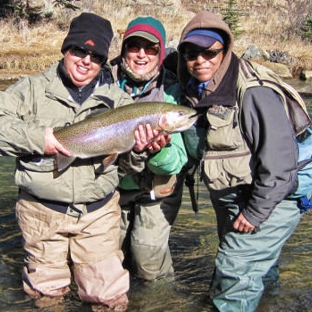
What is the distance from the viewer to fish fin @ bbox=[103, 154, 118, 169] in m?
3.92

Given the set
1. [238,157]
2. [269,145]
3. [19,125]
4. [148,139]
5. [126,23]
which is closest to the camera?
[269,145]

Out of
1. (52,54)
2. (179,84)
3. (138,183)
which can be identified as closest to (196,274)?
(138,183)

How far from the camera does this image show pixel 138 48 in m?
4.23

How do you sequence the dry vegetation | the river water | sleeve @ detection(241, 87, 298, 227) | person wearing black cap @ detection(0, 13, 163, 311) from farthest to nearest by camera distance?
the dry vegetation
the river water
person wearing black cap @ detection(0, 13, 163, 311)
sleeve @ detection(241, 87, 298, 227)

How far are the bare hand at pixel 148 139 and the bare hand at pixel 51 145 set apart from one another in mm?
524

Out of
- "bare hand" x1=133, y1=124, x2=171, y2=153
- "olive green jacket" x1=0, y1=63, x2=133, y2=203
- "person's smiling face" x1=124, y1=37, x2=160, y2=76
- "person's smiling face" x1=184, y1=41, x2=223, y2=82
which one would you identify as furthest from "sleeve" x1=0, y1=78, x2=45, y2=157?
"person's smiling face" x1=184, y1=41, x2=223, y2=82

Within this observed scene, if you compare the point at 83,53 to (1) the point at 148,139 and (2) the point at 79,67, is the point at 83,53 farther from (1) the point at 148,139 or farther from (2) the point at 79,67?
(1) the point at 148,139

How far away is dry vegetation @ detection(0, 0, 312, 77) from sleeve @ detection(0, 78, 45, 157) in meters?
12.9

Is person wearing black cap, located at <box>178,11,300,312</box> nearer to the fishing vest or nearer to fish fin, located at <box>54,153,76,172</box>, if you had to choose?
the fishing vest

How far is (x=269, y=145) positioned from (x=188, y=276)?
7.12 ft

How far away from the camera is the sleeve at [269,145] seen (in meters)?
3.54

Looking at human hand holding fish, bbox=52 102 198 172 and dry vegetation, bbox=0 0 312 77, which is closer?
human hand holding fish, bbox=52 102 198 172

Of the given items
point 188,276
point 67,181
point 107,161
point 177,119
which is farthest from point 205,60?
point 188,276

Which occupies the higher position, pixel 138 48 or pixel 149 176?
pixel 138 48
